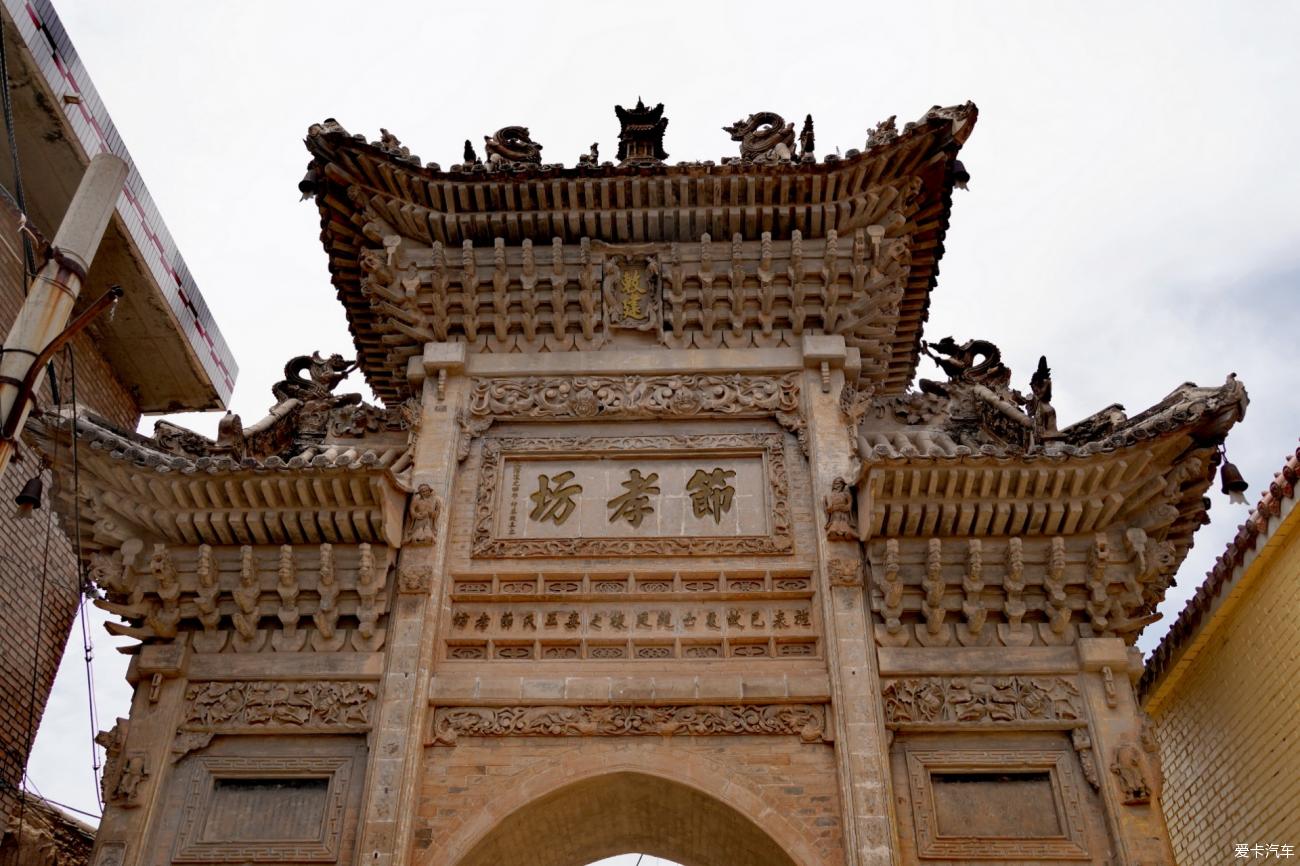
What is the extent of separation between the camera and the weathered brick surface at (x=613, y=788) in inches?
337

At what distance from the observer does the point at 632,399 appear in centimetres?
1112

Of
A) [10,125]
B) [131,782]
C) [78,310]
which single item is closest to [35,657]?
[78,310]

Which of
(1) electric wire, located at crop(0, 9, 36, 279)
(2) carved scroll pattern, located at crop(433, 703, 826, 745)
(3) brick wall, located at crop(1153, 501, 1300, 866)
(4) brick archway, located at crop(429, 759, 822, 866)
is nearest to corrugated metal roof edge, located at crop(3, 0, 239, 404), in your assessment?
(1) electric wire, located at crop(0, 9, 36, 279)

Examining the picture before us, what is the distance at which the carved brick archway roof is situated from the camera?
1142cm

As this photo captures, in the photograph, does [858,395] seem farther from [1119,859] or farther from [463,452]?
[1119,859]

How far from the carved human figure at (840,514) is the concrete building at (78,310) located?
798 cm

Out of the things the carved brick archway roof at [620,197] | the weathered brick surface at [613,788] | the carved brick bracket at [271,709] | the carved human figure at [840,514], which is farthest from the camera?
the carved brick archway roof at [620,197]

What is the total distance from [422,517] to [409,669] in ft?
4.80

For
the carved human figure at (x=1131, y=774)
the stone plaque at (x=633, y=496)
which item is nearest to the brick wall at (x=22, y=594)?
the stone plaque at (x=633, y=496)

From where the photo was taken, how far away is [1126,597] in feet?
30.9

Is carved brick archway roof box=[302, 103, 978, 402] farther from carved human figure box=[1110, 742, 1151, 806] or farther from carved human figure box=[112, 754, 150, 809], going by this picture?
carved human figure box=[1110, 742, 1151, 806]

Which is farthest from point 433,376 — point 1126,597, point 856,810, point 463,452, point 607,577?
point 1126,597

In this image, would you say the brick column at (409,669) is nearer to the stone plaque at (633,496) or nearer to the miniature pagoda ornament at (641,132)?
the stone plaque at (633,496)

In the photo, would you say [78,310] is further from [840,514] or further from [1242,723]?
[1242,723]
